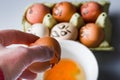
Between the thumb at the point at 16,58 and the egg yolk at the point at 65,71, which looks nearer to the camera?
the thumb at the point at 16,58

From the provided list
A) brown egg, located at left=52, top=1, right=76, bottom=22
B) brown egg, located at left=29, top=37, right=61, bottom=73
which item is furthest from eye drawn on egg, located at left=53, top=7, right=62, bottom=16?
brown egg, located at left=29, top=37, right=61, bottom=73

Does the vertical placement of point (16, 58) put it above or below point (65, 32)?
above

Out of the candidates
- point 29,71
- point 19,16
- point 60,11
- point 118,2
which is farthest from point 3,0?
point 29,71

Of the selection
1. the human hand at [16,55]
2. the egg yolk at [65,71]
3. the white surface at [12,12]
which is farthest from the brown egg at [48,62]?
the white surface at [12,12]

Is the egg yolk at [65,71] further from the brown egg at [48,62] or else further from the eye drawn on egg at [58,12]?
the brown egg at [48,62]

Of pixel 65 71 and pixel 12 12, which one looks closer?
pixel 65 71

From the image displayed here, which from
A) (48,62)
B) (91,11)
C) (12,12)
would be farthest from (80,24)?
(48,62)

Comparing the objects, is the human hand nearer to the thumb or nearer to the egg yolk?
the thumb

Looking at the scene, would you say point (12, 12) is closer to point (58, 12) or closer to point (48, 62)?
point (58, 12)
